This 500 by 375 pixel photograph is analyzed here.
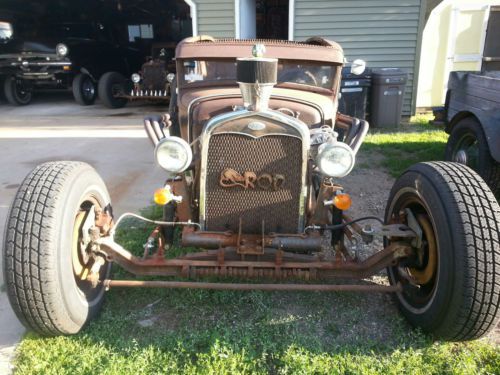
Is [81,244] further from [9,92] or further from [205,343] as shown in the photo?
[9,92]

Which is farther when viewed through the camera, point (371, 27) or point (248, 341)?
point (371, 27)

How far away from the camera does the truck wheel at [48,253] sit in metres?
2.25

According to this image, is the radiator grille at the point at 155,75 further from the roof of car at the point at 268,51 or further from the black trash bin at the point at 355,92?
the roof of car at the point at 268,51

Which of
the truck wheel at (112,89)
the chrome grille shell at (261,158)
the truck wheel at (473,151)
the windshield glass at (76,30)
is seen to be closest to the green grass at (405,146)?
the truck wheel at (473,151)

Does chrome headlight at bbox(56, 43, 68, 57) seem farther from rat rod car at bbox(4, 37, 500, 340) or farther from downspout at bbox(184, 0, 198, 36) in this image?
rat rod car at bbox(4, 37, 500, 340)

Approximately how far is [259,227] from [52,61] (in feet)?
34.0

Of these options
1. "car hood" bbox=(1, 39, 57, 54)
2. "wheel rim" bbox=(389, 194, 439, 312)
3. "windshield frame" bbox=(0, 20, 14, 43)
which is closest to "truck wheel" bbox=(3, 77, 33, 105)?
"car hood" bbox=(1, 39, 57, 54)

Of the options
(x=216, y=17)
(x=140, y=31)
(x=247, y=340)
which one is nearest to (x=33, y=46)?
(x=140, y=31)

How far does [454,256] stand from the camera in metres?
2.24

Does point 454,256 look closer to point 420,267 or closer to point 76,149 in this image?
point 420,267

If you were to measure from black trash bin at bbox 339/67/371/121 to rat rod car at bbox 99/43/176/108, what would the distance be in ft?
14.9

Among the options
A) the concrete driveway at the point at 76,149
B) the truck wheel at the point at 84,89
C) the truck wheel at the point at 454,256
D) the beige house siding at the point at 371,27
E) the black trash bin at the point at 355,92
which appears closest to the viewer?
the truck wheel at the point at 454,256

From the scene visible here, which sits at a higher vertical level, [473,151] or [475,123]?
[475,123]

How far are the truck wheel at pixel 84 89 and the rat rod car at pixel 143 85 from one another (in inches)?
35.2
